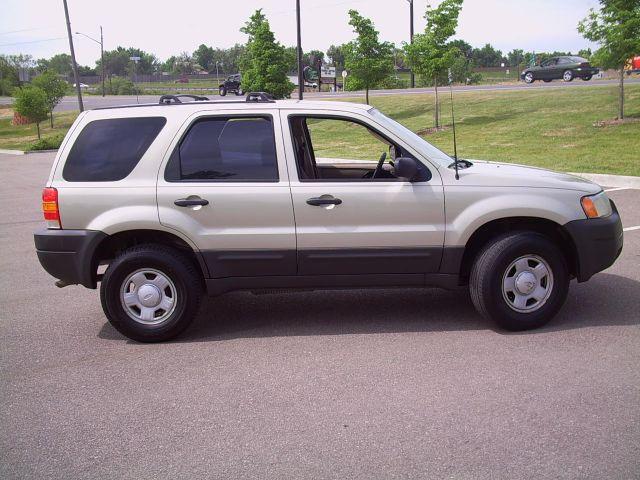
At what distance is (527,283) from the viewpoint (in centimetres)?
533

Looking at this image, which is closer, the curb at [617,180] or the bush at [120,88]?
the curb at [617,180]

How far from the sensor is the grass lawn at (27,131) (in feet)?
122

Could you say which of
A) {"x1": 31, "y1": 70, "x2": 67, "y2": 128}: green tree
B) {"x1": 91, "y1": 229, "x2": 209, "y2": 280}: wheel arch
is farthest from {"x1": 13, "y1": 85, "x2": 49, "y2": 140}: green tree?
{"x1": 91, "y1": 229, "x2": 209, "y2": 280}: wheel arch

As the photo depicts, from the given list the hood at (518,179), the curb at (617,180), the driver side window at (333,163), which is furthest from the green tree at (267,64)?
the hood at (518,179)

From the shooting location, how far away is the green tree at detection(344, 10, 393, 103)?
26.8 m

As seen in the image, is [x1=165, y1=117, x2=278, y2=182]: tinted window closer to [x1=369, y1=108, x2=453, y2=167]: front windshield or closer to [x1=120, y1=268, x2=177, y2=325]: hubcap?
[x1=120, y1=268, x2=177, y2=325]: hubcap

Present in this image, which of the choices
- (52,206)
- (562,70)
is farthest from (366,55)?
(52,206)

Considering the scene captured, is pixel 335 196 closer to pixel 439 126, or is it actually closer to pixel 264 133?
pixel 264 133

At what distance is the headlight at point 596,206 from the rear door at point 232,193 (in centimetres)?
230

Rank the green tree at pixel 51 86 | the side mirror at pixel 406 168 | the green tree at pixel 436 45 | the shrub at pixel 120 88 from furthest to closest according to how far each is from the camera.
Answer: the shrub at pixel 120 88 < the green tree at pixel 51 86 < the green tree at pixel 436 45 < the side mirror at pixel 406 168

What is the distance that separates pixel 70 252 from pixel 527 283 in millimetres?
3584

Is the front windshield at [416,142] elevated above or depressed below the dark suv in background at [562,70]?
below

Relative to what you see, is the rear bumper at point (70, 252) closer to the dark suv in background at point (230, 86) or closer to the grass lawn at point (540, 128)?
the grass lawn at point (540, 128)

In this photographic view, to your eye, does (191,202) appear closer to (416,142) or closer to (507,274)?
(416,142)
